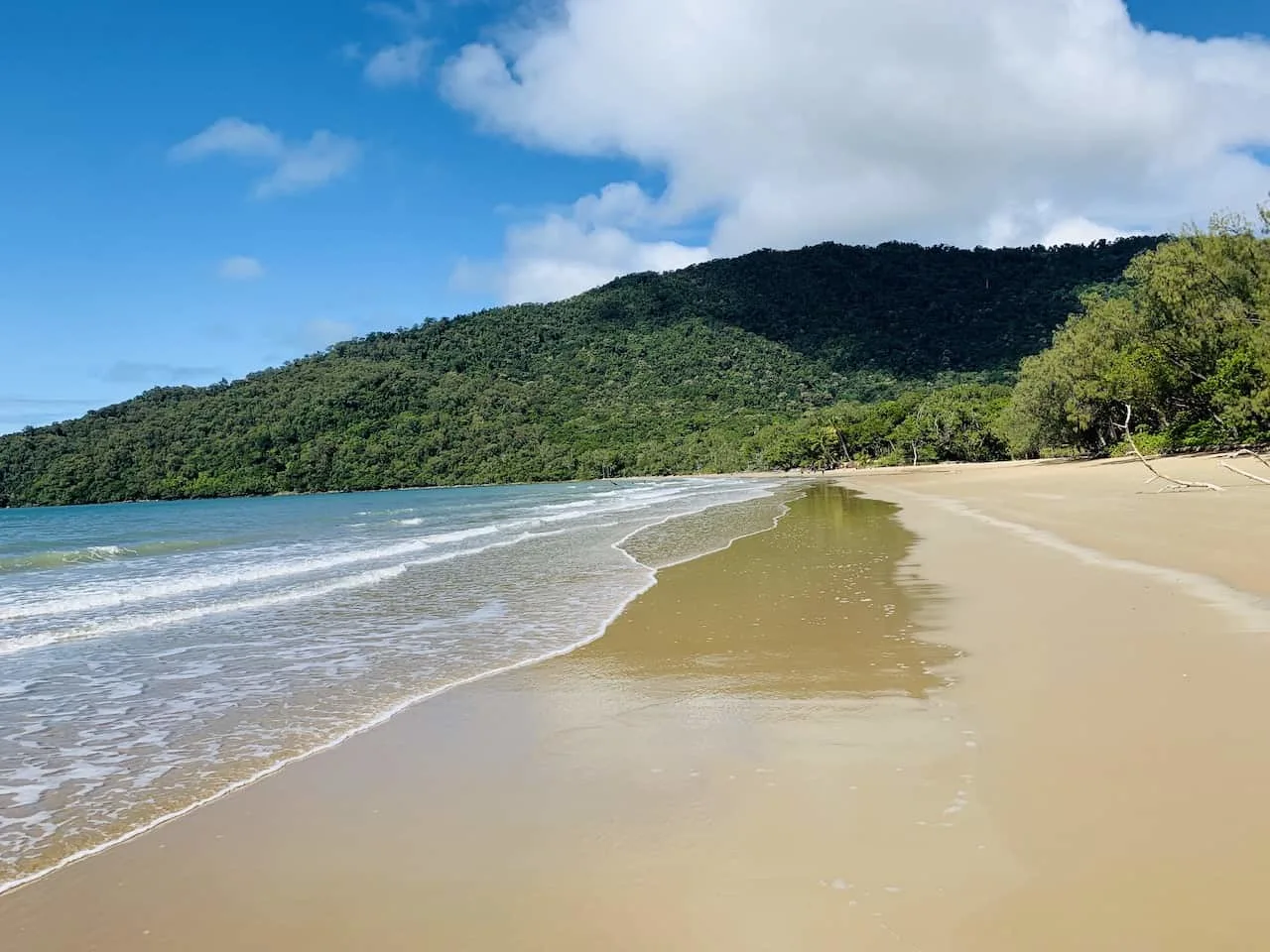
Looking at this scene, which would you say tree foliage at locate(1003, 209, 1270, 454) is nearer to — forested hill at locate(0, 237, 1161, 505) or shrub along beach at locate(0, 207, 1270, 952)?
shrub along beach at locate(0, 207, 1270, 952)

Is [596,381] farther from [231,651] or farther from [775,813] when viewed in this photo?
[775,813]

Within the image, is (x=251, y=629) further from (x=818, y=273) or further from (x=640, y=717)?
(x=818, y=273)

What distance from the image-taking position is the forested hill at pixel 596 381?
12244 cm

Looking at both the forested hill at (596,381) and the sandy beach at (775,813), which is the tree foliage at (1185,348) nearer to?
the sandy beach at (775,813)

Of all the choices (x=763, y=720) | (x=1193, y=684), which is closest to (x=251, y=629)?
(x=763, y=720)

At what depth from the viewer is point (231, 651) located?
10.0 meters

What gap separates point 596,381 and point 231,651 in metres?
150

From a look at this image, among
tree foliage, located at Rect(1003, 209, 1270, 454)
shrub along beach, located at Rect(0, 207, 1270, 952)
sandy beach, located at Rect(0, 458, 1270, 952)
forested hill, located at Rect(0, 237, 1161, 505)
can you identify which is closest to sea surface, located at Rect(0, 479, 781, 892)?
shrub along beach, located at Rect(0, 207, 1270, 952)

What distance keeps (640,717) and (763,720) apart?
0.99m

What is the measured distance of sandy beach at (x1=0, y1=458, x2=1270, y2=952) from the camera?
3250 mm

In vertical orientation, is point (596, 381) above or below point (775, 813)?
above

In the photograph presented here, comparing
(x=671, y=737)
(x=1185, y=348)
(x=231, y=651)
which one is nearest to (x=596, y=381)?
(x=1185, y=348)

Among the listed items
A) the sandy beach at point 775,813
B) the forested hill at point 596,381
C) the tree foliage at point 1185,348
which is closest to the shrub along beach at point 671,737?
the sandy beach at point 775,813

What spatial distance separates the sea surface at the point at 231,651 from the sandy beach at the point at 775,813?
649mm
